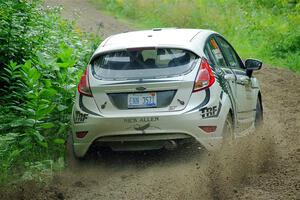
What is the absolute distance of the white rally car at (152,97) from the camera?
23.5 ft

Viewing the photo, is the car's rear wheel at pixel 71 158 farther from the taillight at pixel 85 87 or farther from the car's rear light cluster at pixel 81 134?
the taillight at pixel 85 87

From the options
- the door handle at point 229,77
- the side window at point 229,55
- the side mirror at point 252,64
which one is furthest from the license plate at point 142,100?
the side mirror at point 252,64

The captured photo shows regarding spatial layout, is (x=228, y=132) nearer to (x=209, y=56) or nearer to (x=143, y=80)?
(x=209, y=56)

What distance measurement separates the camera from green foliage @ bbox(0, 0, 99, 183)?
745 cm

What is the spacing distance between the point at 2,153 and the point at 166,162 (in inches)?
75.5

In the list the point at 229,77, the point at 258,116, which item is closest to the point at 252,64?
the point at 258,116

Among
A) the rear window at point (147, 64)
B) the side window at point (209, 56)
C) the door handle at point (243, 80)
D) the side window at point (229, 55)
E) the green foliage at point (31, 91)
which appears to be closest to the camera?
the rear window at point (147, 64)

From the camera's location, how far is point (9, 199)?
640 cm

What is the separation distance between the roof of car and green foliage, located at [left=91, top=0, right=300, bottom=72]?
34.0 feet

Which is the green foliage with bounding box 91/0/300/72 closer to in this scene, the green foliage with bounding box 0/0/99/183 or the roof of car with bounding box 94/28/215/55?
the green foliage with bounding box 0/0/99/183

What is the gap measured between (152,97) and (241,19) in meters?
18.0

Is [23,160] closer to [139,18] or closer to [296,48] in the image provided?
[296,48]

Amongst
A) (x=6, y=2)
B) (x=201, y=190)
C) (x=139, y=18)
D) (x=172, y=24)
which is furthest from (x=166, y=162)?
(x=139, y=18)

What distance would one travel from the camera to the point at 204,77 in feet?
23.8
